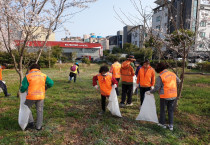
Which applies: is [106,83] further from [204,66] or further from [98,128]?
[204,66]

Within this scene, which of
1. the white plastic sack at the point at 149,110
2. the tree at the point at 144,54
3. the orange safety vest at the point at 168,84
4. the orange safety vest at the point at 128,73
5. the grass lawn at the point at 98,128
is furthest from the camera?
the tree at the point at 144,54

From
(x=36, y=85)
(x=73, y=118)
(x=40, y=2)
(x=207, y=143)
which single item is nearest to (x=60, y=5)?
(x=40, y=2)

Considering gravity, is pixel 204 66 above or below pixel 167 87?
below

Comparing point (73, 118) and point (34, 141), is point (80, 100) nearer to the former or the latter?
point (73, 118)

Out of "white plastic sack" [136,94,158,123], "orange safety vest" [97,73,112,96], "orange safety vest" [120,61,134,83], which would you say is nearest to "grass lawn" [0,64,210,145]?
"white plastic sack" [136,94,158,123]

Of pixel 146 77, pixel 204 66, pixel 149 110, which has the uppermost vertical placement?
pixel 146 77

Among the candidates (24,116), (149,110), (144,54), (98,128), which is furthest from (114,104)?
(144,54)

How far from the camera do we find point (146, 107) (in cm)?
373

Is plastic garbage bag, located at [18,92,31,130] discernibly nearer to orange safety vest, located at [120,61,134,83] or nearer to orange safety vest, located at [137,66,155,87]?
orange safety vest, located at [120,61,134,83]

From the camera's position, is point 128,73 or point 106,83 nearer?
point 106,83

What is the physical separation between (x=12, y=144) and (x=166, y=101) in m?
3.19

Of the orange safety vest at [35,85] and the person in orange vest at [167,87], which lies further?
the person in orange vest at [167,87]

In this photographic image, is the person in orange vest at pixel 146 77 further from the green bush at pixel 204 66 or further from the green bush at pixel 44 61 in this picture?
the green bush at pixel 44 61

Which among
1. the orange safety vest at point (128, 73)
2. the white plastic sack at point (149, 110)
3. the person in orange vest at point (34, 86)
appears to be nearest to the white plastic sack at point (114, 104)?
the white plastic sack at point (149, 110)
